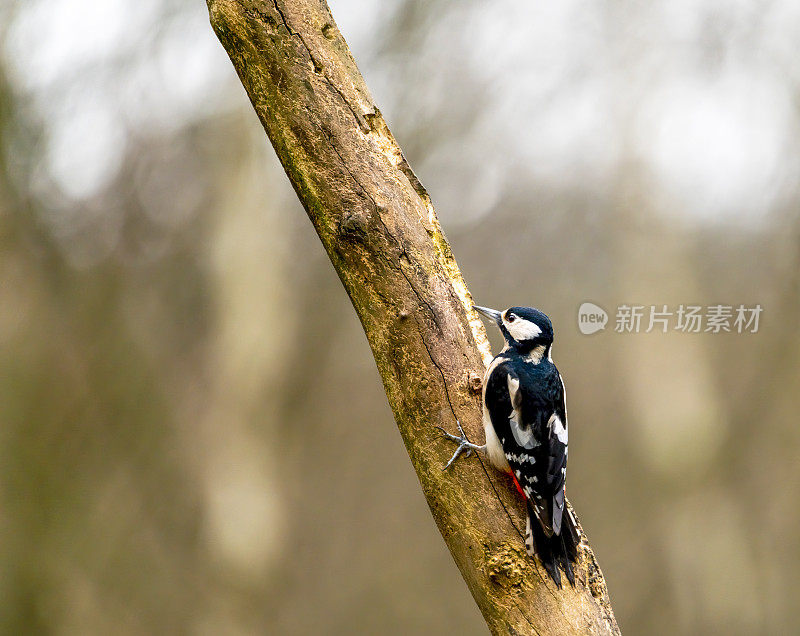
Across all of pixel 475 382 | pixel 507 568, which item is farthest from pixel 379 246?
pixel 507 568

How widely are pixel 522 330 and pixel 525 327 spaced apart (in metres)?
0.01

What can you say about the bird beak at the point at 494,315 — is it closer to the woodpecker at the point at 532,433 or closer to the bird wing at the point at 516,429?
the woodpecker at the point at 532,433

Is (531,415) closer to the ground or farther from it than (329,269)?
closer to the ground

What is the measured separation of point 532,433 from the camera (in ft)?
5.95

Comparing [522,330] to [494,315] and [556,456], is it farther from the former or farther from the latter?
[556,456]

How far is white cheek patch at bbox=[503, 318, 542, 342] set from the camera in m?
2.04

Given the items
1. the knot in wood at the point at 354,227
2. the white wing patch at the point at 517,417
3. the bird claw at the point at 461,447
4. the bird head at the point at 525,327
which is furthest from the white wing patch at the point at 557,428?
the knot in wood at the point at 354,227

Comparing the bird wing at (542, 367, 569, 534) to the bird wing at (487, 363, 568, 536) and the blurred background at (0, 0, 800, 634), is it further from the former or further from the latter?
the blurred background at (0, 0, 800, 634)

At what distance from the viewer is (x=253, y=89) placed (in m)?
1.81

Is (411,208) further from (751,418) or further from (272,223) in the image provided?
(751,418)

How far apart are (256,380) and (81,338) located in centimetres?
136

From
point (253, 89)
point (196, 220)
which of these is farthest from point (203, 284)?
point (253, 89)

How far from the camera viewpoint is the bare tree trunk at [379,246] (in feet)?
5.49

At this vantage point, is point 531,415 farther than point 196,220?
No
